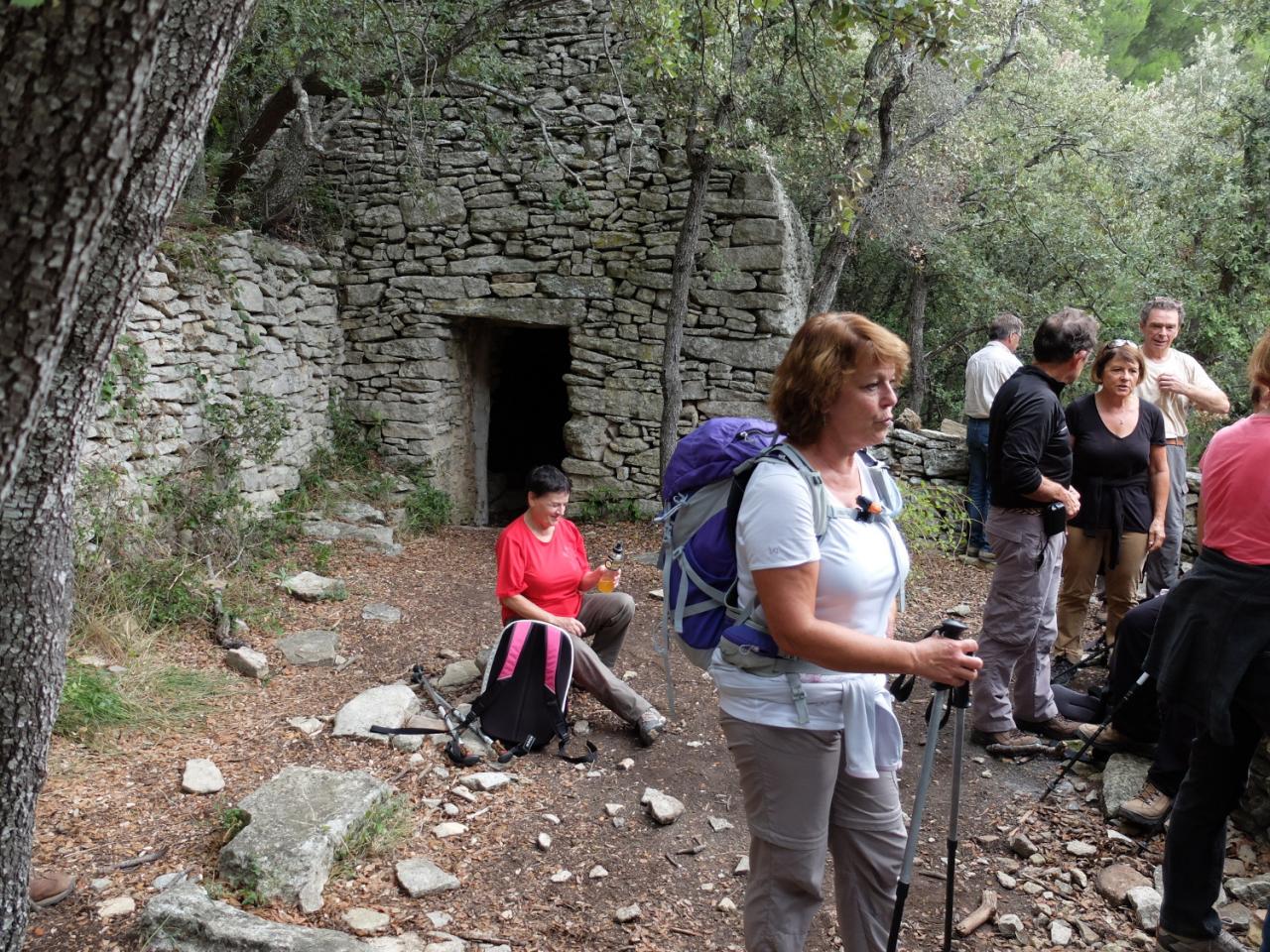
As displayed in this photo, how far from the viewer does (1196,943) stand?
7.89ft

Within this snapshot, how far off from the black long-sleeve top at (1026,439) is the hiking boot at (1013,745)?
3.10ft

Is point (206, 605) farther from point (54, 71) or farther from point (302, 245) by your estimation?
point (54, 71)

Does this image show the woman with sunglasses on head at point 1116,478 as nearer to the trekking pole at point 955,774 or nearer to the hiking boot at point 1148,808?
the hiking boot at point 1148,808

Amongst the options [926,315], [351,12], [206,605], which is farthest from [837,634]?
[926,315]

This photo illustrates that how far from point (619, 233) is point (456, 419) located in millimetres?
2315

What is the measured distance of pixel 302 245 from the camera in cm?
735

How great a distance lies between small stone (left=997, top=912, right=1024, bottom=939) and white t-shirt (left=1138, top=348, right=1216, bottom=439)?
107 inches

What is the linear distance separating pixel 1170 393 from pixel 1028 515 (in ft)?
5.51

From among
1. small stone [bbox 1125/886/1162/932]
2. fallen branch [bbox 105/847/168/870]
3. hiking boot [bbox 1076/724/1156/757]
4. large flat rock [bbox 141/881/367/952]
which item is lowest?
fallen branch [bbox 105/847/168/870]

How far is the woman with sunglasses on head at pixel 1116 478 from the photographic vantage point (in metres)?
3.75

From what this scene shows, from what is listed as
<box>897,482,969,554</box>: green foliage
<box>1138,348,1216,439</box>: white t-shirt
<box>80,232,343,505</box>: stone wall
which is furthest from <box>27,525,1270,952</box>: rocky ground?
<box>897,482,969,554</box>: green foliage

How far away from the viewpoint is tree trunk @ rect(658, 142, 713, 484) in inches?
257

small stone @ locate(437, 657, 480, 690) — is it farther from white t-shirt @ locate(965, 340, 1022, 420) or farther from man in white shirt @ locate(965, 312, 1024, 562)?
white t-shirt @ locate(965, 340, 1022, 420)

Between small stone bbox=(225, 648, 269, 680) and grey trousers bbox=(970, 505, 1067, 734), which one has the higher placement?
grey trousers bbox=(970, 505, 1067, 734)
